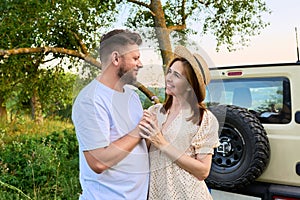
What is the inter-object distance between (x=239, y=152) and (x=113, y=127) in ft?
5.98

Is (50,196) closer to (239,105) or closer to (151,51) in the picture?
(239,105)

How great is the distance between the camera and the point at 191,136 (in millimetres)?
1812

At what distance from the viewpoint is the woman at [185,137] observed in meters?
1.78

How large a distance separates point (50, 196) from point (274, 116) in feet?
10.3

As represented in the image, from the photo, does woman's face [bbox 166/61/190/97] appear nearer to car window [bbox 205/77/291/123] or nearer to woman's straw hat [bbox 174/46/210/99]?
woman's straw hat [bbox 174/46/210/99]

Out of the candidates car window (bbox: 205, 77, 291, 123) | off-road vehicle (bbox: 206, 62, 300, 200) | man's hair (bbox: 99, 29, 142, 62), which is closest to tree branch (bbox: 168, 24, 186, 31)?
car window (bbox: 205, 77, 291, 123)

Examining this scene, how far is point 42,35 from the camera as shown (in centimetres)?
828

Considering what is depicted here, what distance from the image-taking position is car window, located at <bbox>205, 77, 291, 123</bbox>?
10.5 ft

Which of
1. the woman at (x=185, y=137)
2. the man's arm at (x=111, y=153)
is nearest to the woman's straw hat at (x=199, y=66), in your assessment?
the woman at (x=185, y=137)

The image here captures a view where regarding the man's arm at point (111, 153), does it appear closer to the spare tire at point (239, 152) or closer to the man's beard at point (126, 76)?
the man's beard at point (126, 76)

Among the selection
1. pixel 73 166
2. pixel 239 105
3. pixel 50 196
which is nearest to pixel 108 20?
pixel 73 166

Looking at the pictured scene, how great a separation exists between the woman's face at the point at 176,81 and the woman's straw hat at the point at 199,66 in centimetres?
4

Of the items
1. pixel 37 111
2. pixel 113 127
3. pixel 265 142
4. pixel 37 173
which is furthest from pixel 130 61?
pixel 37 111

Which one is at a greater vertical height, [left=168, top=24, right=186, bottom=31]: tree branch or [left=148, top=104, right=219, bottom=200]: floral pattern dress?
[left=168, top=24, right=186, bottom=31]: tree branch
